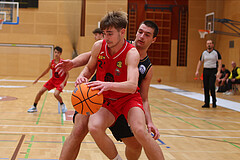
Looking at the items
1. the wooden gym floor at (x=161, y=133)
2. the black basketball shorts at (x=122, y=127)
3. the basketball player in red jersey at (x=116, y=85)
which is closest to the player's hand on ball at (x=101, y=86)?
the basketball player in red jersey at (x=116, y=85)

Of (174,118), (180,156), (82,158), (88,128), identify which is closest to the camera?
(88,128)

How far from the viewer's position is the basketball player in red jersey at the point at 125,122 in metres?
3.01

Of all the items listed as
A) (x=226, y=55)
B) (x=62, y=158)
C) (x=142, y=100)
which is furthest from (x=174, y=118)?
(x=226, y=55)

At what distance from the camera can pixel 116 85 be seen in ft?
8.94

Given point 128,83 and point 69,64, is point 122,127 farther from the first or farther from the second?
point 69,64

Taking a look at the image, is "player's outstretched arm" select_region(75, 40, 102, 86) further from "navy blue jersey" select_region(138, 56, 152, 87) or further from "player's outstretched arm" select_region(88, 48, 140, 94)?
"navy blue jersey" select_region(138, 56, 152, 87)

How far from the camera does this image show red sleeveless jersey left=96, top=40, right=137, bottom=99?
9.70 ft

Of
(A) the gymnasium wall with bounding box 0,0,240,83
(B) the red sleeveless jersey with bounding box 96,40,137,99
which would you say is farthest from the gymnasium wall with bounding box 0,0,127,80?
(B) the red sleeveless jersey with bounding box 96,40,137,99

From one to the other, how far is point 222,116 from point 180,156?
3.86 metres

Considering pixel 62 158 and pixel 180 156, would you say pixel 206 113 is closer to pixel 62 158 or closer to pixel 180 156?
pixel 180 156

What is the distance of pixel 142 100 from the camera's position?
10.9 ft

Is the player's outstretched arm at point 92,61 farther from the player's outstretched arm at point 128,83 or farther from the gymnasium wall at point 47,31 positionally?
the gymnasium wall at point 47,31

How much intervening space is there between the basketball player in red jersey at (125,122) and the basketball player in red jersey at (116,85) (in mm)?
157

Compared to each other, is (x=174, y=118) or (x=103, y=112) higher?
(x=103, y=112)
